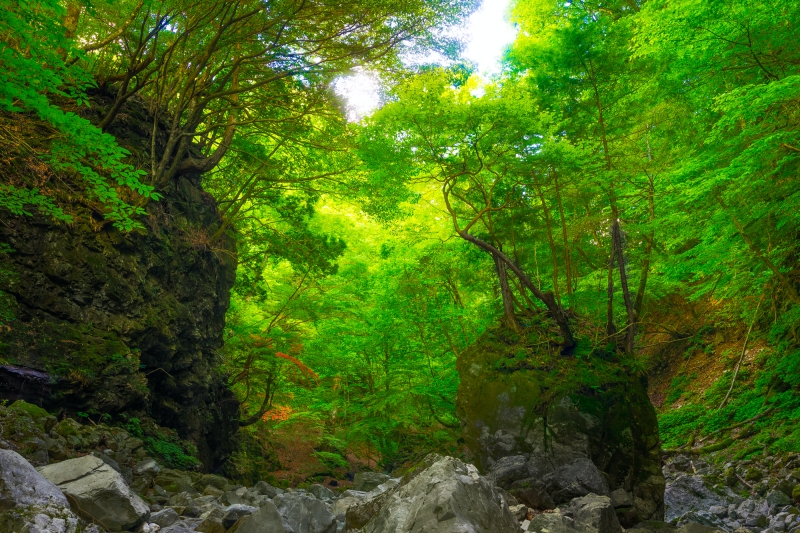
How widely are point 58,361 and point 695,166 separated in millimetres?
8785

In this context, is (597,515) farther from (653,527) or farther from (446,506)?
(446,506)

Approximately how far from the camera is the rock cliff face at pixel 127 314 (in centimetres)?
607

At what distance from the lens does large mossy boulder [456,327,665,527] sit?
751 centimetres

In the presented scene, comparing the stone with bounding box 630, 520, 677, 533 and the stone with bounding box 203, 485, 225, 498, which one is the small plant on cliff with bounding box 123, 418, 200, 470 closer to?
the stone with bounding box 203, 485, 225, 498

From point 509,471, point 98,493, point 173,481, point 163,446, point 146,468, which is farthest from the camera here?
point 509,471

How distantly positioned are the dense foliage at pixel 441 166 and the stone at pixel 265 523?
10.5ft

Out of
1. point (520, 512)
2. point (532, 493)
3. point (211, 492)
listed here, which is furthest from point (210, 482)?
point (532, 493)

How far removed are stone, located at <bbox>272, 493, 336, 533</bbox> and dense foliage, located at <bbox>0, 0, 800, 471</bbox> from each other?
338cm

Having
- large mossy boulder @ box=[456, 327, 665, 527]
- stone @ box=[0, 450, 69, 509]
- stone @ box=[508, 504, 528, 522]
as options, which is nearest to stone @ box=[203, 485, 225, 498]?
stone @ box=[0, 450, 69, 509]

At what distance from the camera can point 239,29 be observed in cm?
812

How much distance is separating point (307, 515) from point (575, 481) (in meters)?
4.67

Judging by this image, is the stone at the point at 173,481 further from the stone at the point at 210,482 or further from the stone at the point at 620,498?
the stone at the point at 620,498

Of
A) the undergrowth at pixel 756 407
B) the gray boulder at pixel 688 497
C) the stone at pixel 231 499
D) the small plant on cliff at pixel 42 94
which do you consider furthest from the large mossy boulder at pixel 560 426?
the small plant on cliff at pixel 42 94

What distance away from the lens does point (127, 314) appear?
7363 millimetres
